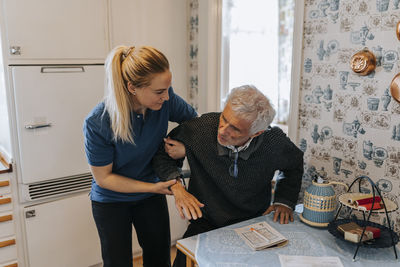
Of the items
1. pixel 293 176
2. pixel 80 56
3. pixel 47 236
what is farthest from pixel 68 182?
pixel 293 176

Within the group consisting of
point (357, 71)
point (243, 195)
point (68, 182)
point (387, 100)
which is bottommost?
point (68, 182)

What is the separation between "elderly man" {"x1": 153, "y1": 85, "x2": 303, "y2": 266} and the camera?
1.51 meters

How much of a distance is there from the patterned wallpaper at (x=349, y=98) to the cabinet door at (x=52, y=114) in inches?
50.0

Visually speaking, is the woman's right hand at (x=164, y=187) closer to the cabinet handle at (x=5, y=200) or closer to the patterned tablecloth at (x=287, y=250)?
the patterned tablecloth at (x=287, y=250)

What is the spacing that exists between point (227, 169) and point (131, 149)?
0.42 metres

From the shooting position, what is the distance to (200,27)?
2.49 m

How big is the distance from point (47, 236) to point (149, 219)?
A: 87 centimetres

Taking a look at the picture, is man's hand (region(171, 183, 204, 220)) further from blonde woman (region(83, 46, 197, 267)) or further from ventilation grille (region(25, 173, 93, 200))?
ventilation grille (region(25, 173, 93, 200))

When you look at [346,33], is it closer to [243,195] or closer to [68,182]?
[243,195]

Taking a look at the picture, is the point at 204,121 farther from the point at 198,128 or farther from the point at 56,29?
the point at 56,29

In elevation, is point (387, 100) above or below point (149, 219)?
above

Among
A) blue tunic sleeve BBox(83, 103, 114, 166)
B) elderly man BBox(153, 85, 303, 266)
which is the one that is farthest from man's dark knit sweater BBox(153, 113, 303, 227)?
blue tunic sleeve BBox(83, 103, 114, 166)

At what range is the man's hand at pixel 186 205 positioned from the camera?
4.54ft

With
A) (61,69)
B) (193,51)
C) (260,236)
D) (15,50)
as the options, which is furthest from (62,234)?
(193,51)
